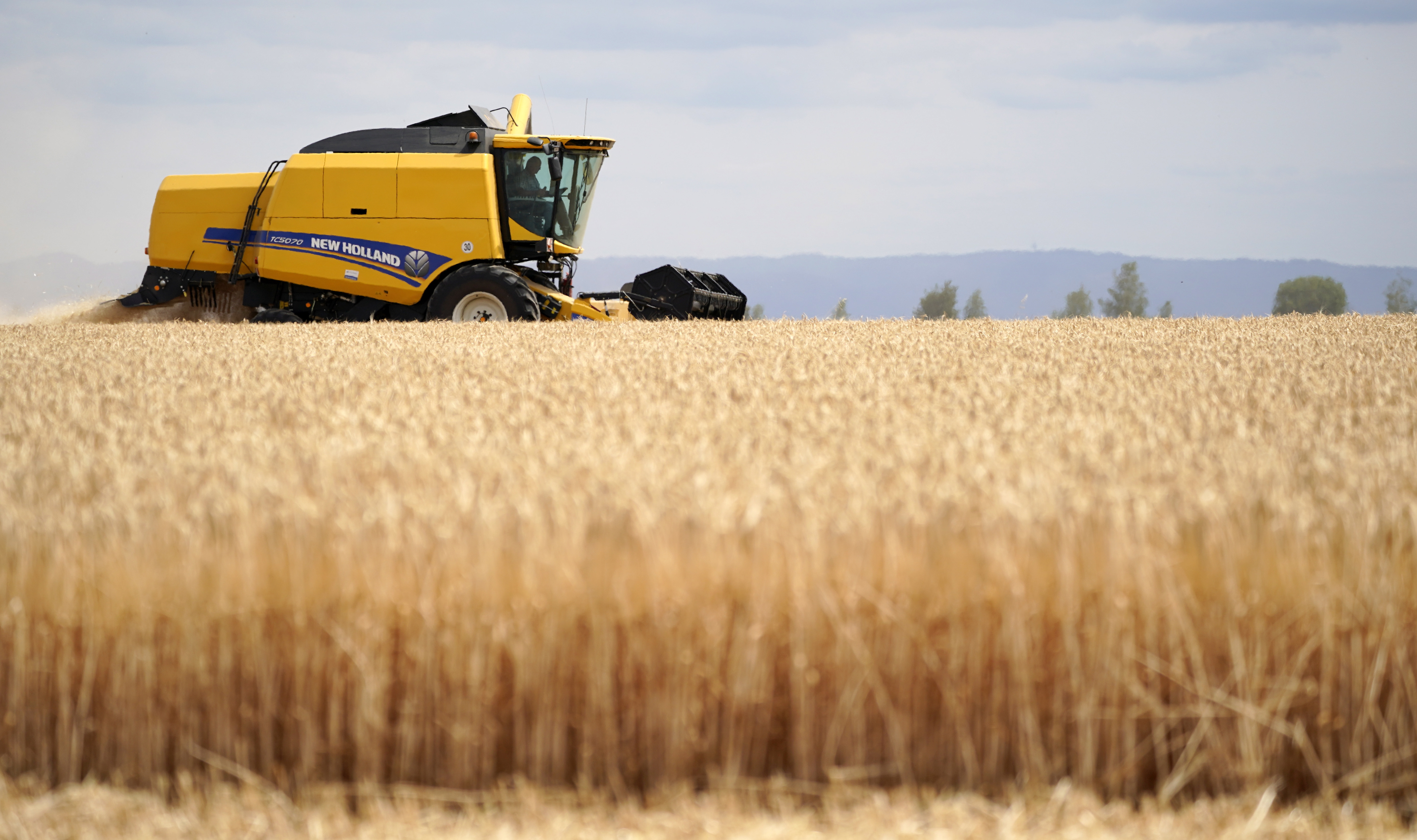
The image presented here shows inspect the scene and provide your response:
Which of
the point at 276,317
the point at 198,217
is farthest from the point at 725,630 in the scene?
the point at 198,217

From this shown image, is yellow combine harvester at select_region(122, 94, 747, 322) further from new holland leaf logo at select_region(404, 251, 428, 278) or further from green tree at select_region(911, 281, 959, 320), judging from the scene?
green tree at select_region(911, 281, 959, 320)

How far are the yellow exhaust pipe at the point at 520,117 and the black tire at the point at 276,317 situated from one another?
11.8 ft

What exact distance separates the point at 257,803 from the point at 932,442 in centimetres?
168

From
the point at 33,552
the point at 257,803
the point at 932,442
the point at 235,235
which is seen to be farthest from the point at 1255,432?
the point at 235,235

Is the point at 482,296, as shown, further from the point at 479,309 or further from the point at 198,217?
the point at 198,217

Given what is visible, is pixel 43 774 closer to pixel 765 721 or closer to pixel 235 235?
pixel 765 721

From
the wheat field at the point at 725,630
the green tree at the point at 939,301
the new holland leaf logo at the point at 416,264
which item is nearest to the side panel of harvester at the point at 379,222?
the new holland leaf logo at the point at 416,264

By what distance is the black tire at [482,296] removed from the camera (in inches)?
439

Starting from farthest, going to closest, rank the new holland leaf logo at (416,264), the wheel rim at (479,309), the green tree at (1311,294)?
the green tree at (1311,294)
the new holland leaf logo at (416,264)
the wheel rim at (479,309)

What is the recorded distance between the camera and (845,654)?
1.78 meters

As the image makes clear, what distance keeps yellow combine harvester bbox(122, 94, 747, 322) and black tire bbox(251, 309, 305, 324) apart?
0.03 meters

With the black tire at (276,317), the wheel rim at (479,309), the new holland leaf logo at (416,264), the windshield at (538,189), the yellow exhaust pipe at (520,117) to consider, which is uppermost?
the yellow exhaust pipe at (520,117)

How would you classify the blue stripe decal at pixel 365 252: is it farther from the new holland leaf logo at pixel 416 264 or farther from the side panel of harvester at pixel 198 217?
the side panel of harvester at pixel 198 217

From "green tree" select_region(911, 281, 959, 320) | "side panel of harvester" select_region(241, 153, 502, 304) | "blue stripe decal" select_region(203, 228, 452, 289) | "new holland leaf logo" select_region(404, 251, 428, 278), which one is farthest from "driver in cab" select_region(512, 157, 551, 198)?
"green tree" select_region(911, 281, 959, 320)
